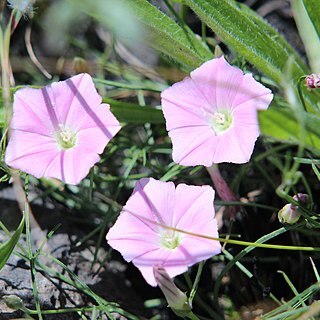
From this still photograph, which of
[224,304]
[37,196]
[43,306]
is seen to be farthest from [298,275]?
[37,196]

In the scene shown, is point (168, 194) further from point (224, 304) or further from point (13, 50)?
point (13, 50)

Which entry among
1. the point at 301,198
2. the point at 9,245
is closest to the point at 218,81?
the point at 301,198

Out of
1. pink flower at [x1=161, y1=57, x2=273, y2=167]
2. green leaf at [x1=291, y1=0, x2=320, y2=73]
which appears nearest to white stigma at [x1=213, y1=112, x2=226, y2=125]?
pink flower at [x1=161, y1=57, x2=273, y2=167]

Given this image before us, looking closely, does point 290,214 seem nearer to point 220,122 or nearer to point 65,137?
point 220,122

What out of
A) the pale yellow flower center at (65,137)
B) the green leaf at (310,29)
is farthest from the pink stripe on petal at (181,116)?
the green leaf at (310,29)

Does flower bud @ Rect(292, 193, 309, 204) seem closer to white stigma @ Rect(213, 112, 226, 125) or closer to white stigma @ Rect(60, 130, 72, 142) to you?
white stigma @ Rect(213, 112, 226, 125)
